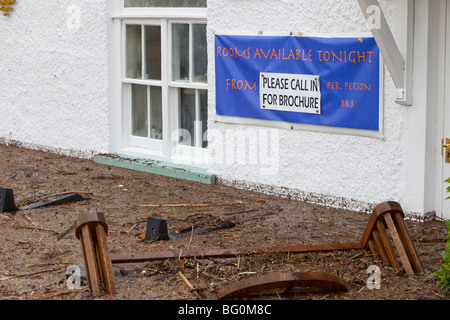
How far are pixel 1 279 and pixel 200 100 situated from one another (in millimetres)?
3950

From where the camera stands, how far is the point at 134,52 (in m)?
9.32

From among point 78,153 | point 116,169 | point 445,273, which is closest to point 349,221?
point 445,273

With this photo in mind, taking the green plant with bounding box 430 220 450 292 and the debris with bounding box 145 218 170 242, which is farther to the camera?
the debris with bounding box 145 218 170 242

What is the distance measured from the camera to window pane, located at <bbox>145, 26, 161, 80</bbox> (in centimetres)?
890

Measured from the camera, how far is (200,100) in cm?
856

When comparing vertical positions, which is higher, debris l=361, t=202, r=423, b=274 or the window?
the window

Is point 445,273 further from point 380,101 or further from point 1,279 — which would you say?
point 1,279

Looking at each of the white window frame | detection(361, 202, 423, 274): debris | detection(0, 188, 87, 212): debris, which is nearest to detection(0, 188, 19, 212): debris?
detection(0, 188, 87, 212): debris

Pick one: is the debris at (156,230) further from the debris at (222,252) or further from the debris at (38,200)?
the debris at (38,200)

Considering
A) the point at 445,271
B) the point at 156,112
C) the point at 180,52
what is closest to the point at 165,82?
the point at 180,52

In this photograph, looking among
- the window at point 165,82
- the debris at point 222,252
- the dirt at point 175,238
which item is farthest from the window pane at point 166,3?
the debris at point 222,252

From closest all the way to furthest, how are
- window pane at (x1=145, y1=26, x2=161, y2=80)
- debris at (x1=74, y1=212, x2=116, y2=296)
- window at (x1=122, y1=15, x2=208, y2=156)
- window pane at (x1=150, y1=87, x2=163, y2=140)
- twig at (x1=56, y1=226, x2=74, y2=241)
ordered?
debris at (x1=74, y1=212, x2=116, y2=296) < twig at (x1=56, y1=226, x2=74, y2=241) < window at (x1=122, y1=15, x2=208, y2=156) < window pane at (x1=145, y1=26, x2=161, y2=80) < window pane at (x1=150, y1=87, x2=163, y2=140)

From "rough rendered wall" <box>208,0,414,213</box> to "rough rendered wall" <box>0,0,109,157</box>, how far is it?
6.55 ft

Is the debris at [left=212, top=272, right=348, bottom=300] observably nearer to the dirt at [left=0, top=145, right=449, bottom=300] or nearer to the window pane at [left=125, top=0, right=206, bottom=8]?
the dirt at [left=0, top=145, right=449, bottom=300]
